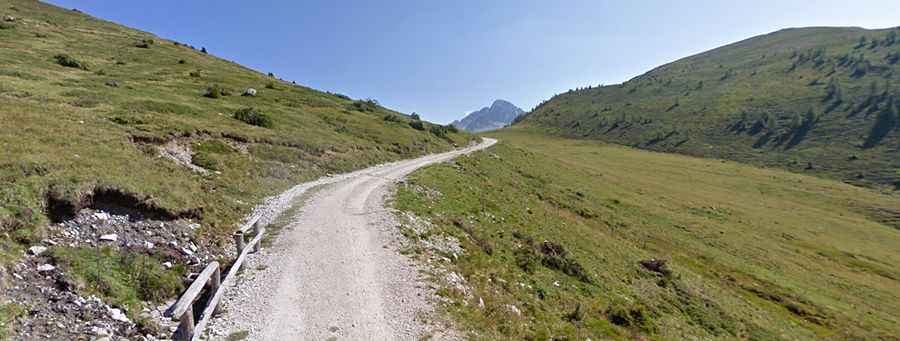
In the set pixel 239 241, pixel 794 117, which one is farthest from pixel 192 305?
pixel 794 117

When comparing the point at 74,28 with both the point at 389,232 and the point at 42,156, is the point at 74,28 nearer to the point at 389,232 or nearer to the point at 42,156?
the point at 42,156

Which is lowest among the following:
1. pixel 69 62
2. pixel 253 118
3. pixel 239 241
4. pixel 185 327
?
pixel 185 327

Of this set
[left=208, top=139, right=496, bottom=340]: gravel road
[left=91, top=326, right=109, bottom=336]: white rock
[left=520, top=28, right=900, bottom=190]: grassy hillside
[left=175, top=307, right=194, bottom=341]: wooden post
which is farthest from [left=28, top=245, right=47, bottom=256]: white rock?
[left=520, top=28, right=900, bottom=190]: grassy hillside

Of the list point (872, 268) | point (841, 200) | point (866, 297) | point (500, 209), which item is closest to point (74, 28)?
point (500, 209)

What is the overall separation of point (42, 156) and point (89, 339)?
11.4 metres

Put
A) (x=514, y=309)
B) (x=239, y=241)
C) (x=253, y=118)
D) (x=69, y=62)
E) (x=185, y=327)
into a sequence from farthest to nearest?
(x=69, y=62) < (x=253, y=118) < (x=239, y=241) < (x=514, y=309) < (x=185, y=327)

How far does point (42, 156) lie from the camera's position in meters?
15.2

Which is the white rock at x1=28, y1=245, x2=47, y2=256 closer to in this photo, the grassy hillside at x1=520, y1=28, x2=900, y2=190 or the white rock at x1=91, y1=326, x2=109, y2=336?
the white rock at x1=91, y1=326, x2=109, y2=336

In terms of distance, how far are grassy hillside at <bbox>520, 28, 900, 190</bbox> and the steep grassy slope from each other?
102m

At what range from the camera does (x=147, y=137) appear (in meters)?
26.3

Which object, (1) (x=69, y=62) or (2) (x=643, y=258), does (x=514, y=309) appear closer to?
(2) (x=643, y=258)

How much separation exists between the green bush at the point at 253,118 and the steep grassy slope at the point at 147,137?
0.16 metres

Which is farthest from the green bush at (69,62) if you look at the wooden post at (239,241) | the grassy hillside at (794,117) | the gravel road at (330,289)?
the grassy hillside at (794,117)

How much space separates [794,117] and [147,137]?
16987 cm
